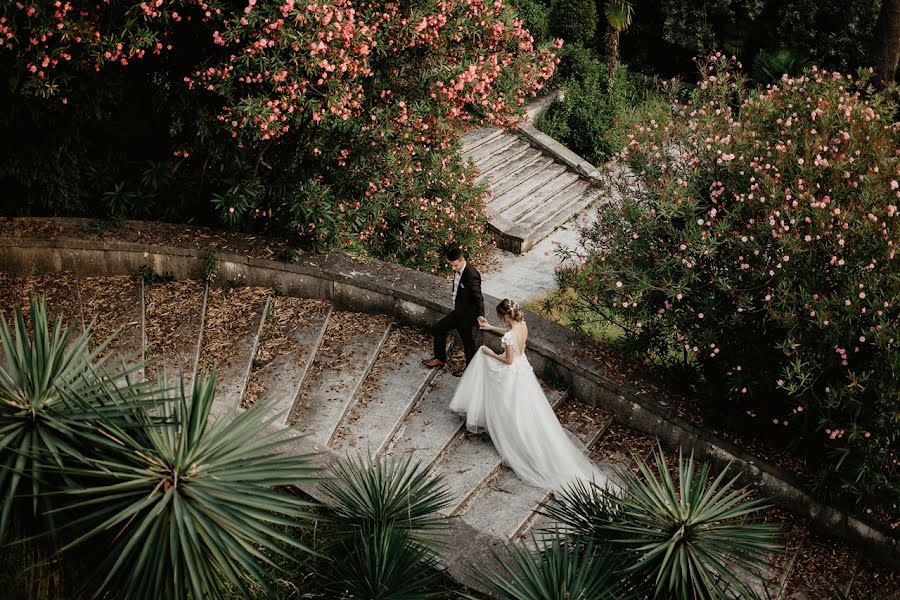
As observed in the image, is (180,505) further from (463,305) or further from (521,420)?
(463,305)

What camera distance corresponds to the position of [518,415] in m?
7.56

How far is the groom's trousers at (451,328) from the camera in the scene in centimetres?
833

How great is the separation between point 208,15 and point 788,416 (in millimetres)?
6621

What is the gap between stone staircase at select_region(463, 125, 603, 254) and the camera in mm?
14906

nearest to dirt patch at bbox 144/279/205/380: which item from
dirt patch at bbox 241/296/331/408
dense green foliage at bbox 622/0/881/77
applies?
dirt patch at bbox 241/296/331/408

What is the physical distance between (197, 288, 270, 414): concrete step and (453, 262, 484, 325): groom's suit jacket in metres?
2.23

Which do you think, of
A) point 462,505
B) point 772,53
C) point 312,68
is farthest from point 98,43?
point 772,53

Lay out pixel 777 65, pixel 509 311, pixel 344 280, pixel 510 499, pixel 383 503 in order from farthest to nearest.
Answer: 1. pixel 777 65
2. pixel 344 280
3. pixel 509 311
4. pixel 510 499
5. pixel 383 503

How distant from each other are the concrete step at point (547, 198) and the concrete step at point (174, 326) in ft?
24.2

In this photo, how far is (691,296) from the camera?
25.2 feet

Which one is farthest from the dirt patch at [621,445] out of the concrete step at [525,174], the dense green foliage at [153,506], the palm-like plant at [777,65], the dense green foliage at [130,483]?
the palm-like plant at [777,65]

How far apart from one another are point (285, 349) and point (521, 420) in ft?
9.06

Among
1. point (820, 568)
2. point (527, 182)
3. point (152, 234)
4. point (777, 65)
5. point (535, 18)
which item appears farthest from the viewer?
point (535, 18)

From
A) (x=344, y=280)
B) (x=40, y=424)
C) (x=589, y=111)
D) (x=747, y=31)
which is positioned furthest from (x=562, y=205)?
(x=40, y=424)
